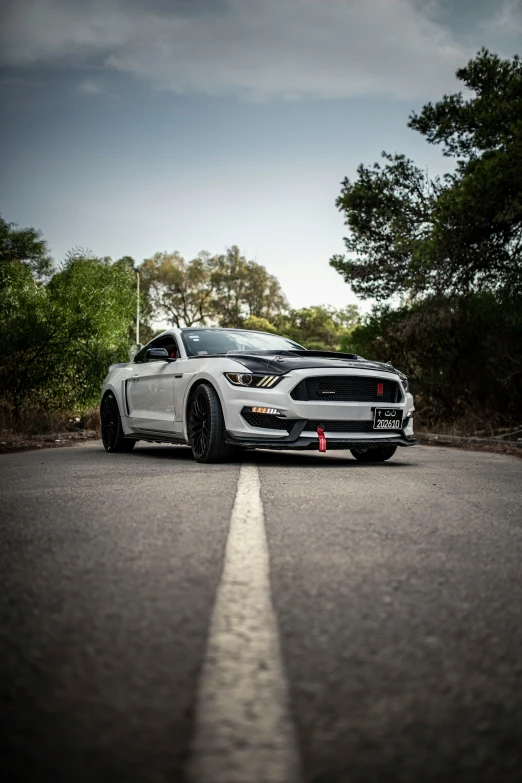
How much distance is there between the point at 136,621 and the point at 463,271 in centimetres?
1597

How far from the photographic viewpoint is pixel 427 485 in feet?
22.1

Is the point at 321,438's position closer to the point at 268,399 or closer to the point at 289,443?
the point at 289,443

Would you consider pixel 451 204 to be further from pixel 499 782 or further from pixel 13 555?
pixel 499 782

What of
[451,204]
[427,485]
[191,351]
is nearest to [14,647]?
[427,485]

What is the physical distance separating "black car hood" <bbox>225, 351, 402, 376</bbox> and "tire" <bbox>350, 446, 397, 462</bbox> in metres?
0.94

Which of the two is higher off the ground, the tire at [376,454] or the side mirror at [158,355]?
the side mirror at [158,355]

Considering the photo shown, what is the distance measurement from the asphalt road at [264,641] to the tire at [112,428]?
6343 mm

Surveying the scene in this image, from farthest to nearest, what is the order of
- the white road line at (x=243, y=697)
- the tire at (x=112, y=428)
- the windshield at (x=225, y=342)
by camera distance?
1. the tire at (x=112, y=428)
2. the windshield at (x=225, y=342)
3. the white road line at (x=243, y=697)

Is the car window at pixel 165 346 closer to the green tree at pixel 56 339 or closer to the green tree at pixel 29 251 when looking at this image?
the green tree at pixel 56 339

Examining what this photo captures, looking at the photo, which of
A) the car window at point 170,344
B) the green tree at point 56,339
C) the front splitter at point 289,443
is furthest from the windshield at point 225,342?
the green tree at point 56,339

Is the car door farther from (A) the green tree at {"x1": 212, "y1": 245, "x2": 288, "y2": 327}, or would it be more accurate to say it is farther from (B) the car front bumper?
(A) the green tree at {"x1": 212, "y1": 245, "x2": 288, "y2": 327}

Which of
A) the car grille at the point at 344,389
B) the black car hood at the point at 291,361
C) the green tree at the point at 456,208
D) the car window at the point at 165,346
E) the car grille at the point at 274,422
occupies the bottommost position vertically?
the car grille at the point at 274,422

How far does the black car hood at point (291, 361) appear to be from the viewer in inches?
345

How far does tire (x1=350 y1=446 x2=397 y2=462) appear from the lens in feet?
32.2
